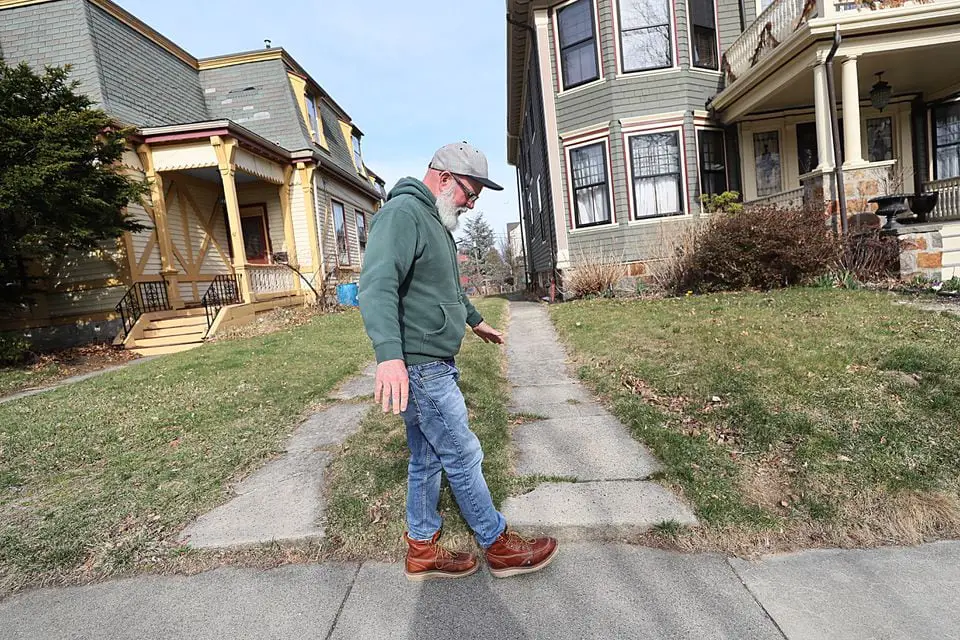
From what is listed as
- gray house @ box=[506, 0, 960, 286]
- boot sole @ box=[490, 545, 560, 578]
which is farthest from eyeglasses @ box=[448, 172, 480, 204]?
gray house @ box=[506, 0, 960, 286]

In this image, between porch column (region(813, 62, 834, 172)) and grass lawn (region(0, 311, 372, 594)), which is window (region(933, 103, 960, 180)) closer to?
porch column (region(813, 62, 834, 172))

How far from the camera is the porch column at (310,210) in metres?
14.7

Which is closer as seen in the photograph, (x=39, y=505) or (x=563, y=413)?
(x=39, y=505)

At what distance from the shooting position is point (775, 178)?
11.5m

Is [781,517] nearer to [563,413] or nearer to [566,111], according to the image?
[563,413]

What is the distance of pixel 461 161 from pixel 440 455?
127cm

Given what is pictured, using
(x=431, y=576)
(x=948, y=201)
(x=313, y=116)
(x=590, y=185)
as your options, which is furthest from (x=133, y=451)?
(x=313, y=116)

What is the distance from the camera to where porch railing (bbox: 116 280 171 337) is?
33.5 feet

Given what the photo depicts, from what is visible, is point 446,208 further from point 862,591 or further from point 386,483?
point 862,591

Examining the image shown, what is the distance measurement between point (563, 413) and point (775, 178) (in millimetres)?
10714

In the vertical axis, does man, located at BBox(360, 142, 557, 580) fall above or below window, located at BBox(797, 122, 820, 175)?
below

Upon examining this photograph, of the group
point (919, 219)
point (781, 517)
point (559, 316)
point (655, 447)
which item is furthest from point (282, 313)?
point (919, 219)

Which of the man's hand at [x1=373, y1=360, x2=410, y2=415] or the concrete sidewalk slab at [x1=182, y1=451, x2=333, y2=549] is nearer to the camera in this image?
the man's hand at [x1=373, y1=360, x2=410, y2=415]

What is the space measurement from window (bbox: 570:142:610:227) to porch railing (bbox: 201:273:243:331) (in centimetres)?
825
